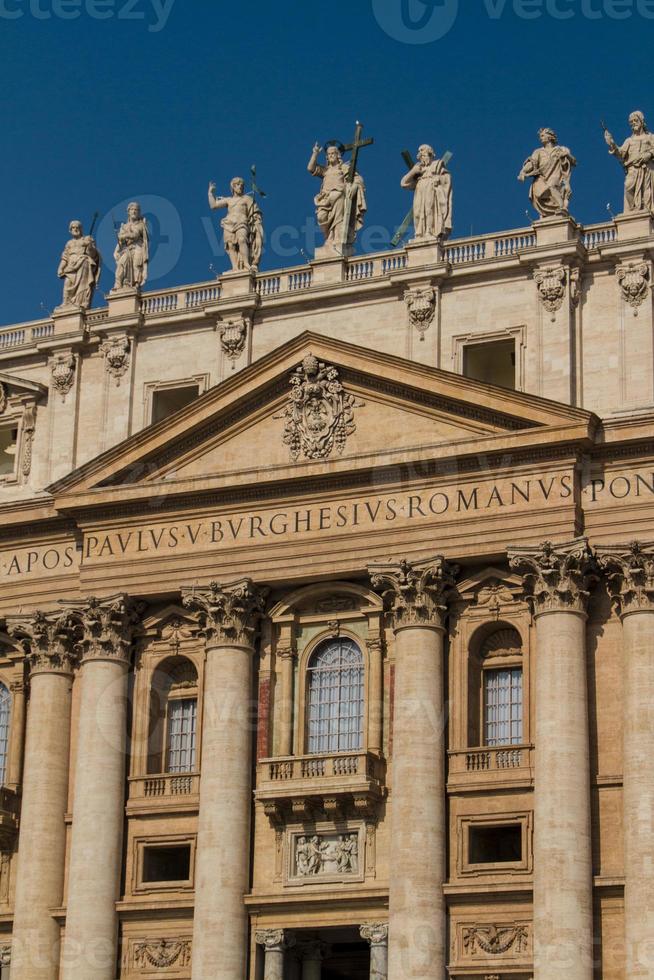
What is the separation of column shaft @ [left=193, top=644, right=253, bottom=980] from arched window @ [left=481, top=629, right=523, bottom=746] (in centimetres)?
520

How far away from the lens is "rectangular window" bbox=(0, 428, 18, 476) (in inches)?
2115

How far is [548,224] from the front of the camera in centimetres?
4778

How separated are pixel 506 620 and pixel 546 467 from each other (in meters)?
3.33

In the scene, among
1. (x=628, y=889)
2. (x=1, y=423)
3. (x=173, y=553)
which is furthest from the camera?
(x=1, y=423)

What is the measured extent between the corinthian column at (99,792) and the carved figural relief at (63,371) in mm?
6028

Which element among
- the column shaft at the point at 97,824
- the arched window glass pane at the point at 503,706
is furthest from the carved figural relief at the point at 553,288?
the column shaft at the point at 97,824

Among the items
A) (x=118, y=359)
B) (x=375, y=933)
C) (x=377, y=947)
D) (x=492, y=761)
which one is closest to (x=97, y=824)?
(x=375, y=933)

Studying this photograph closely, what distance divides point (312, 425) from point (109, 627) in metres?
6.44

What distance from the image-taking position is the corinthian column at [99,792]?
1833 inches

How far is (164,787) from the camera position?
4778cm

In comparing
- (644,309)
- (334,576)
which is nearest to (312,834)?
(334,576)

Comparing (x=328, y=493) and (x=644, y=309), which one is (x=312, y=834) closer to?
(x=328, y=493)

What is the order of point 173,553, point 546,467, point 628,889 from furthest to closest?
point 173,553 → point 546,467 → point 628,889

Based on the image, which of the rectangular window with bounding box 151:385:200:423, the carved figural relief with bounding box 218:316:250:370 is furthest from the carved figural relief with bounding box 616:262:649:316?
the rectangular window with bounding box 151:385:200:423
